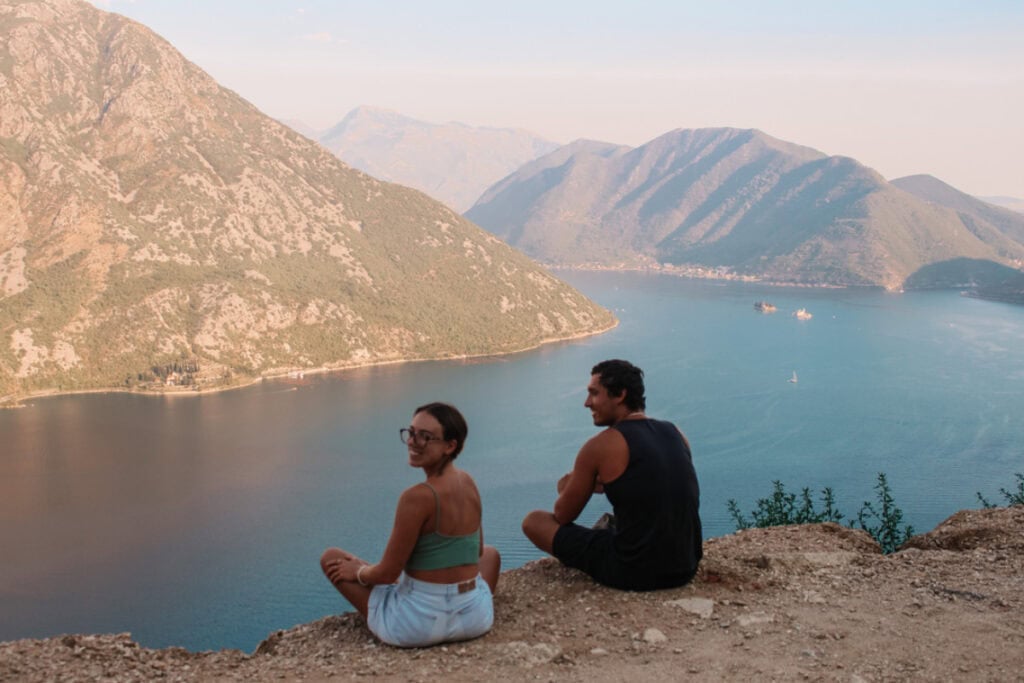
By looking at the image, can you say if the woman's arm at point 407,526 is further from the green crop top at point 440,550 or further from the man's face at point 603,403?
the man's face at point 603,403

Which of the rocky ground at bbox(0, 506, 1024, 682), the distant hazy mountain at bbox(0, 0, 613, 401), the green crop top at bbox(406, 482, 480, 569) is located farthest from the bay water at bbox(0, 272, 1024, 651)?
the green crop top at bbox(406, 482, 480, 569)

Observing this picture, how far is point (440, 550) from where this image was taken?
16.3 ft

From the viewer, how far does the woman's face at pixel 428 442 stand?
4.87 meters

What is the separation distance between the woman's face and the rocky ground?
1.12 m

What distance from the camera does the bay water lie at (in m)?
33.3

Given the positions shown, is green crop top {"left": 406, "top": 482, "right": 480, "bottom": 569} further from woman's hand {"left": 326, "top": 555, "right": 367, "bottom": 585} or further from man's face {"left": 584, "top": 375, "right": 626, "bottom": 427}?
man's face {"left": 584, "top": 375, "right": 626, "bottom": 427}

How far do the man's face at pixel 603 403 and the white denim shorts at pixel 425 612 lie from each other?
4.34ft

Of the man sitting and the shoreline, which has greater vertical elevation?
the man sitting

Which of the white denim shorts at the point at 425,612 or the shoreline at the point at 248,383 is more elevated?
the white denim shorts at the point at 425,612

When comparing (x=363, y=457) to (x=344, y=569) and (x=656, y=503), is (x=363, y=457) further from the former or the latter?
(x=656, y=503)

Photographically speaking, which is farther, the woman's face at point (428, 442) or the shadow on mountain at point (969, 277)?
the shadow on mountain at point (969, 277)

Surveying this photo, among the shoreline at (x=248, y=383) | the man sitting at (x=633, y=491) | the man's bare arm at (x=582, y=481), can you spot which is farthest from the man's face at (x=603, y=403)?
the shoreline at (x=248, y=383)

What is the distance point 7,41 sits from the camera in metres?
96.1

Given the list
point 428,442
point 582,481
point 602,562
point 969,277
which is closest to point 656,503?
point 582,481
